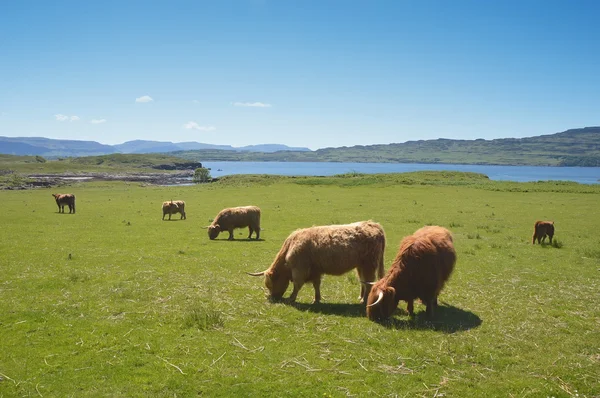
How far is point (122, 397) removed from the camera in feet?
22.4

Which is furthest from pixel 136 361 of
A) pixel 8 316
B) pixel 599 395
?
pixel 599 395

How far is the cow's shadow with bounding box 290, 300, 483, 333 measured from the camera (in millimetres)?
10008

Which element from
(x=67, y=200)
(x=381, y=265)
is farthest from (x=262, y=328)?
(x=67, y=200)

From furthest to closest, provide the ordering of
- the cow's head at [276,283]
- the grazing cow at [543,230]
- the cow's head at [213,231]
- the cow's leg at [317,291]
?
the cow's head at [213,231] → the grazing cow at [543,230] → the cow's head at [276,283] → the cow's leg at [317,291]

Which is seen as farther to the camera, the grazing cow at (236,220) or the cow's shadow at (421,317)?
the grazing cow at (236,220)

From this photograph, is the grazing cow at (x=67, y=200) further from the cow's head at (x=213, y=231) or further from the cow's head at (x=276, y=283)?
the cow's head at (x=276, y=283)

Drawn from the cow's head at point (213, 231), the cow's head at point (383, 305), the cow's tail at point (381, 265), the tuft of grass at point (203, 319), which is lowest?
the cow's head at point (213, 231)

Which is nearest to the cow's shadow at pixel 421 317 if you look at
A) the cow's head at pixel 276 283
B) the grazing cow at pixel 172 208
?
the cow's head at pixel 276 283

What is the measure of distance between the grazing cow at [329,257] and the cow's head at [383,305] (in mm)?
1710

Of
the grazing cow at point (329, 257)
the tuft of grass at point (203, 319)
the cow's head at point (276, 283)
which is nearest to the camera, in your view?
the tuft of grass at point (203, 319)

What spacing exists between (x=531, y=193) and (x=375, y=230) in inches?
2090

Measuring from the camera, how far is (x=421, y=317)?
1079cm

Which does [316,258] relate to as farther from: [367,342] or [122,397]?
[122,397]

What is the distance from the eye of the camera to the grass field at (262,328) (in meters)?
7.33
